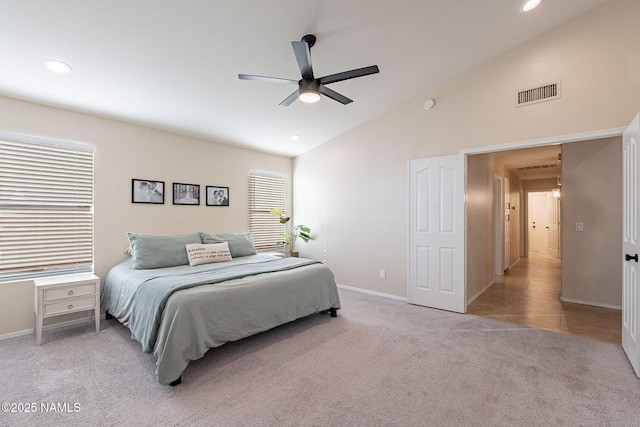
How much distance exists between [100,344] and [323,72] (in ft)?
12.1

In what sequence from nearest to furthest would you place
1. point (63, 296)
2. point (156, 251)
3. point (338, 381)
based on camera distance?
point (338, 381) → point (63, 296) → point (156, 251)

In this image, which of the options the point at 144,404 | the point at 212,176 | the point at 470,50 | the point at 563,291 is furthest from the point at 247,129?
the point at 563,291

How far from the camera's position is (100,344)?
2.90 meters

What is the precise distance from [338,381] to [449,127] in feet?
11.1

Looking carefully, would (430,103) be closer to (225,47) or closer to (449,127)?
(449,127)

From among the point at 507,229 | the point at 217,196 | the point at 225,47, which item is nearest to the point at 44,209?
the point at 217,196

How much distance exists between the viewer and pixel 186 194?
444 centimetres

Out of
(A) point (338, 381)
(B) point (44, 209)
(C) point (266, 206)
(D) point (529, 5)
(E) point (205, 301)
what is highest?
(D) point (529, 5)

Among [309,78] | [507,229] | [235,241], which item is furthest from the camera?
[507,229]

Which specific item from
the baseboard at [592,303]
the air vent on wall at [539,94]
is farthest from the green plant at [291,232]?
the baseboard at [592,303]

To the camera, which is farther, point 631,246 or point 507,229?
point 507,229

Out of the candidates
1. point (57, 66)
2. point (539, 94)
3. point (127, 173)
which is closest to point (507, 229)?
point (539, 94)

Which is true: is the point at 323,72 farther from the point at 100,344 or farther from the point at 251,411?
the point at 100,344

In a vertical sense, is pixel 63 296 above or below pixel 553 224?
below
